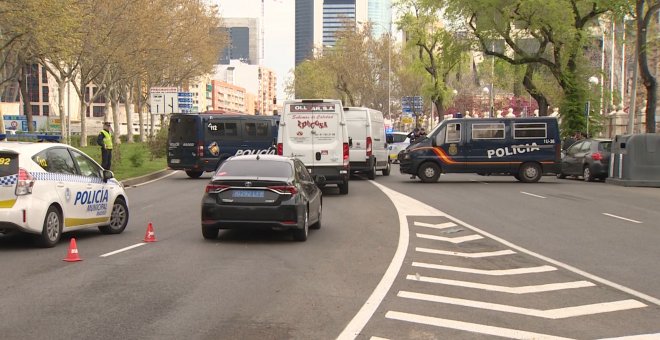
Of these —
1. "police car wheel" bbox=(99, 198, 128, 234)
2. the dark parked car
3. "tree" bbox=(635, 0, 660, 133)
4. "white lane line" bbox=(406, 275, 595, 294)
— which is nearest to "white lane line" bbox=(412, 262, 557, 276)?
"white lane line" bbox=(406, 275, 595, 294)

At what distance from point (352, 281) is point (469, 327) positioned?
7.41ft

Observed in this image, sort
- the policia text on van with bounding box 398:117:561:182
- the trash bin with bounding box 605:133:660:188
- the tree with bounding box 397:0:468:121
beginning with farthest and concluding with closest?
1. the tree with bounding box 397:0:468:121
2. the policia text on van with bounding box 398:117:561:182
3. the trash bin with bounding box 605:133:660:188

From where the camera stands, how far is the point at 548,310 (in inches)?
281

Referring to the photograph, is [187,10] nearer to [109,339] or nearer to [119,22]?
[119,22]

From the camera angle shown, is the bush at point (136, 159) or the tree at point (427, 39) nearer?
the bush at point (136, 159)

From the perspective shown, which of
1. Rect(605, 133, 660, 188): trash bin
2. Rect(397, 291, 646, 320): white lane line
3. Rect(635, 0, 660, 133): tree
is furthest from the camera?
Rect(635, 0, 660, 133): tree

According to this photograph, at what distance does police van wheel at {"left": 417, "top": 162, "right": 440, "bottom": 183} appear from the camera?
87.5 feet

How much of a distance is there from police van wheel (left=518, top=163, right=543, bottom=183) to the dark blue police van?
976 centimetres

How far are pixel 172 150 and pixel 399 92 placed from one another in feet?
207

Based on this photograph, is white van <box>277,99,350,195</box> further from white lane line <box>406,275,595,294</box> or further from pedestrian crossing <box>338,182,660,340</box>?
white lane line <box>406,275,595,294</box>

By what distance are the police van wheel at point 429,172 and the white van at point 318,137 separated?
6.74 meters

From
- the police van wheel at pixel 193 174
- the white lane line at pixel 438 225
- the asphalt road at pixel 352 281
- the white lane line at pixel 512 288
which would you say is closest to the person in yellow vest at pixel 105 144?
the police van wheel at pixel 193 174

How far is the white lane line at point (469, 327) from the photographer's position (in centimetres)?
611

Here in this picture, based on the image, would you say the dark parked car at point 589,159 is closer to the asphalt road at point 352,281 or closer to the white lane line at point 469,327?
the asphalt road at point 352,281
